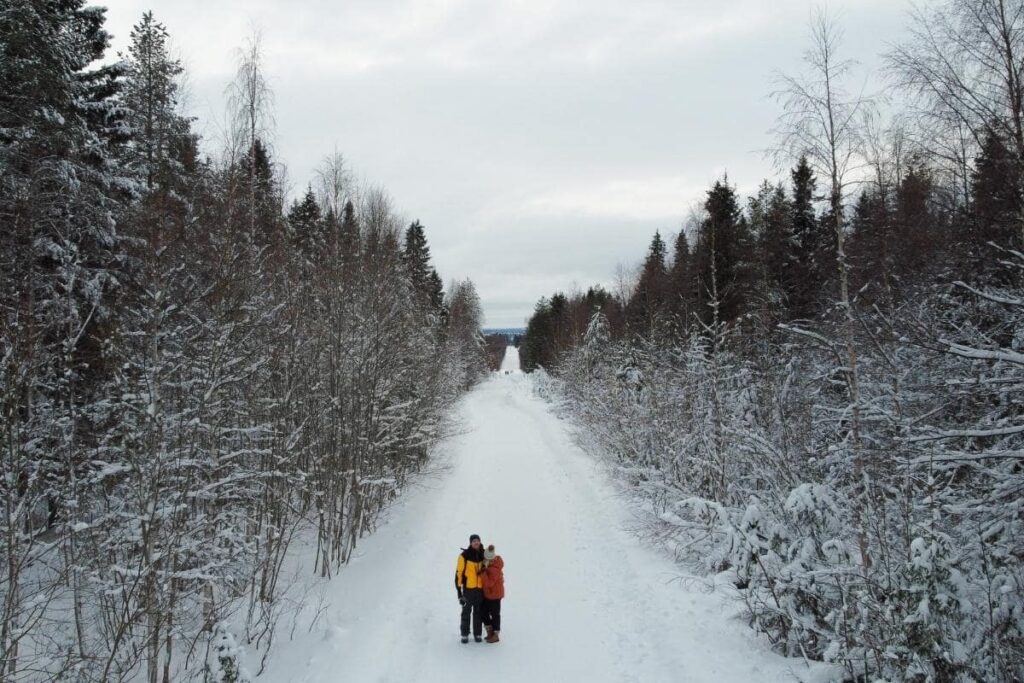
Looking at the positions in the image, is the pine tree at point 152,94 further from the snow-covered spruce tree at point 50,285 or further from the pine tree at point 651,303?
the pine tree at point 651,303

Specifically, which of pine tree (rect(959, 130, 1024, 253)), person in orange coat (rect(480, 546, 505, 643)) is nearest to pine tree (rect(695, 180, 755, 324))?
pine tree (rect(959, 130, 1024, 253))

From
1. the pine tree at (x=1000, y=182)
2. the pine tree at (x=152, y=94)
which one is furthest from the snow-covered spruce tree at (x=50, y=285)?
the pine tree at (x=1000, y=182)

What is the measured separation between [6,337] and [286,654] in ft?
19.2

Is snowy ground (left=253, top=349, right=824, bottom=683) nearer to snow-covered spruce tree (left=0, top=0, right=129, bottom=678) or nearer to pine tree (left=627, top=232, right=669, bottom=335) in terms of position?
snow-covered spruce tree (left=0, top=0, right=129, bottom=678)

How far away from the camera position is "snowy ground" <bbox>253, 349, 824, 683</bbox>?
780 centimetres

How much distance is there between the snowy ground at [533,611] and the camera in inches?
307

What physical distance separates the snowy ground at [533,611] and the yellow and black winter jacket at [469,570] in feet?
3.02

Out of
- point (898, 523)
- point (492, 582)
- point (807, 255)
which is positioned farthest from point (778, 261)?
point (492, 582)

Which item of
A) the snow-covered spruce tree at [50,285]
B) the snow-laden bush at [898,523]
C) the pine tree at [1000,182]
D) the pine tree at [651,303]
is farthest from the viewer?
the pine tree at [651,303]

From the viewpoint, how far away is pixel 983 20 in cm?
693

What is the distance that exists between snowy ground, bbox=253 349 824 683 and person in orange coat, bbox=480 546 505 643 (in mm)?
229

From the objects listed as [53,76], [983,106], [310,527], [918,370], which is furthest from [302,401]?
[918,370]

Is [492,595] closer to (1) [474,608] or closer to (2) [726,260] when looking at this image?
(1) [474,608]

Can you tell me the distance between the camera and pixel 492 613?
8.76 metres
